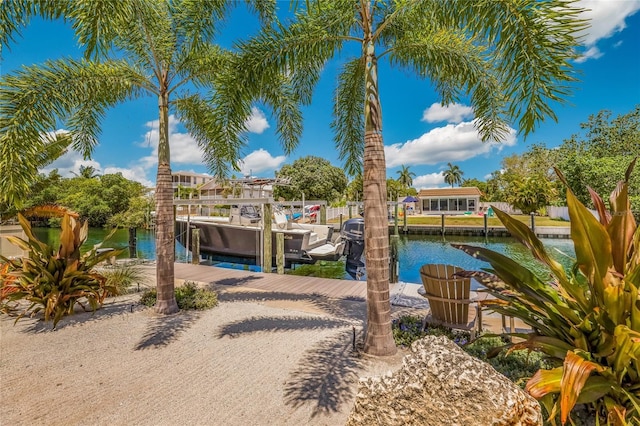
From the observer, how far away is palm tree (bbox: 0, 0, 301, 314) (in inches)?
150

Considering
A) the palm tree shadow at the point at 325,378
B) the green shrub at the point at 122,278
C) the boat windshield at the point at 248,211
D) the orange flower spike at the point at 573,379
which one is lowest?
the palm tree shadow at the point at 325,378

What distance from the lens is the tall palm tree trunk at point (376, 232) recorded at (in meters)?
3.49

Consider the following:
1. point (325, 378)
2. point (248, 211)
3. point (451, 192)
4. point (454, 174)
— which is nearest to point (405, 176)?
point (454, 174)

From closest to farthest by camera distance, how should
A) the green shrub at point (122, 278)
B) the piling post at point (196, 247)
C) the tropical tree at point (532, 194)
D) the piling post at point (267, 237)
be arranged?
the green shrub at point (122, 278)
the piling post at point (267, 237)
the piling post at point (196, 247)
the tropical tree at point (532, 194)

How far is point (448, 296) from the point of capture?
392 cm

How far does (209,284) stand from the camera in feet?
23.4

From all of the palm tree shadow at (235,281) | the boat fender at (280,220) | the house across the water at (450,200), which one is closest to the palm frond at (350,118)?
the palm tree shadow at (235,281)

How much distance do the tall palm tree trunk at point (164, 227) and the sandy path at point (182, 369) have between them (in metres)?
0.31

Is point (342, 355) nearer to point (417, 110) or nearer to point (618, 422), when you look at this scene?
point (618, 422)

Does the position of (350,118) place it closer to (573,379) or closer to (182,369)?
(182,369)

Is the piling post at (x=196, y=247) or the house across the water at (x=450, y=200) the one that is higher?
the house across the water at (x=450, y=200)

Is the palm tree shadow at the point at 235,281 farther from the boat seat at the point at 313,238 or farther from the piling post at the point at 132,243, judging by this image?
the piling post at the point at 132,243

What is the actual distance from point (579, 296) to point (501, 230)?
24.6 metres

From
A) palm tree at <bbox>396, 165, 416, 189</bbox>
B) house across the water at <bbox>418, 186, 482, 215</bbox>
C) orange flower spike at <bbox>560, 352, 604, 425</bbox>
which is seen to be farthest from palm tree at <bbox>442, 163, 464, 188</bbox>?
orange flower spike at <bbox>560, 352, 604, 425</bbox>
